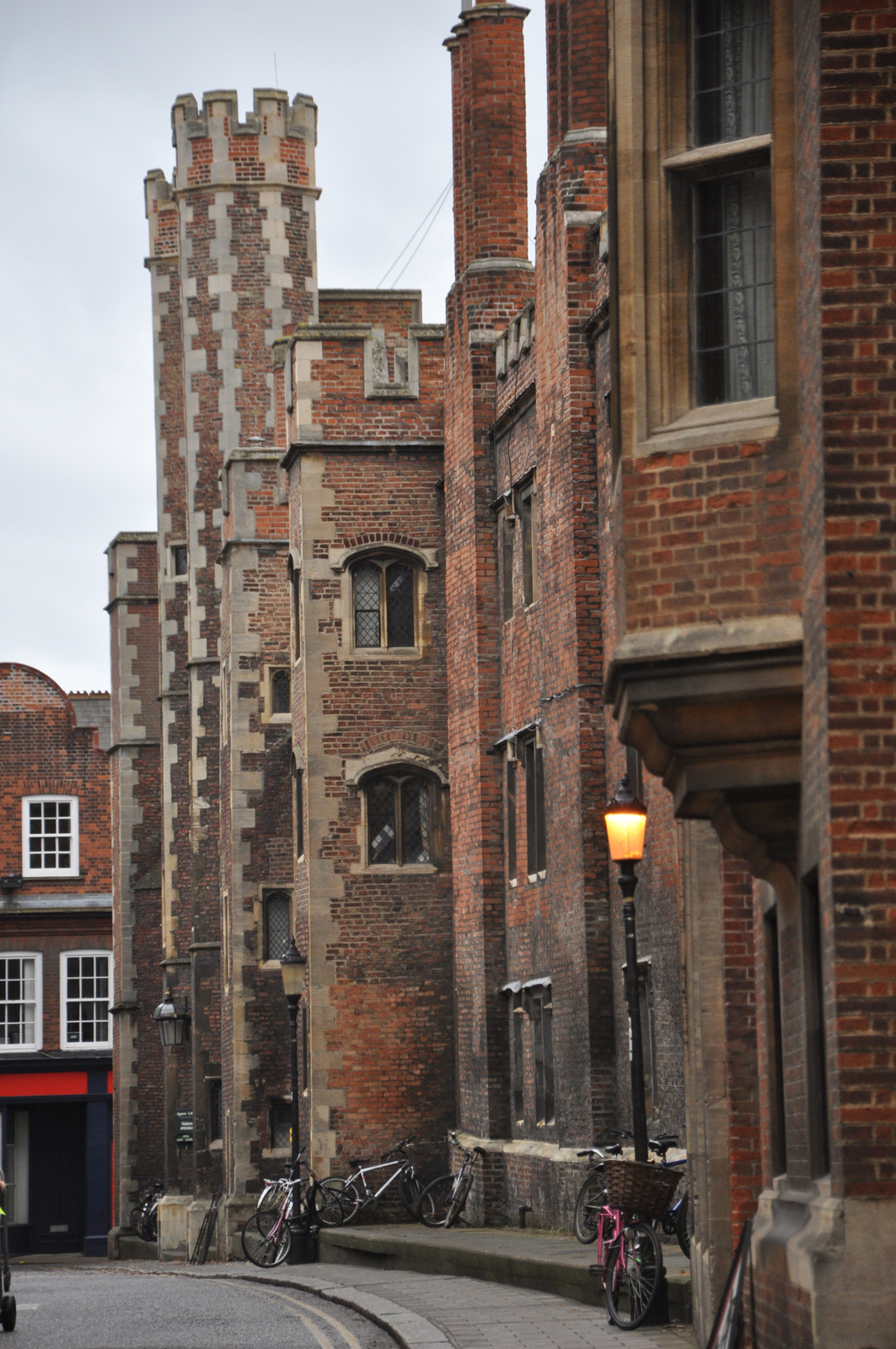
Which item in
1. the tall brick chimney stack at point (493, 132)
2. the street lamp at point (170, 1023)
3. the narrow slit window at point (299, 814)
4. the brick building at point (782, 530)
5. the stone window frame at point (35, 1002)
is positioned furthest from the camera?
the stone window frame at point (35, 1002)

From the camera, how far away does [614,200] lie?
32.7 ft

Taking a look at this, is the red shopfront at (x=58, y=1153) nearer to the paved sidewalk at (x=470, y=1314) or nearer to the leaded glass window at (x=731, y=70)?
the paved sidewalk at (x=470, y=1314)

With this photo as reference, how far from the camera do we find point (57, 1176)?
4734 cm

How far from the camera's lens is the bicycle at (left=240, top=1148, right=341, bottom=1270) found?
1004 inches

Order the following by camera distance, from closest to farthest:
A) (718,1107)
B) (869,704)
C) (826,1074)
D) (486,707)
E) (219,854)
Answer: (869,704) < (826,1074) < (718,1107) < (486,707) < (219,854)

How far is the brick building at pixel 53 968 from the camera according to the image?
47031 millimetres

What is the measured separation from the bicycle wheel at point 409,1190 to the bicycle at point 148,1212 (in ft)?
50.4

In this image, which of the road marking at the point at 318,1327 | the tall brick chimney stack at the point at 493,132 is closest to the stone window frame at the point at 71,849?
the tall brick chimney stack at the point at 493,132

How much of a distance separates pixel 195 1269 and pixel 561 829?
10.2 metres

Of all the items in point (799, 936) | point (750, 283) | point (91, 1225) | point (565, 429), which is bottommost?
point (91, 1225)

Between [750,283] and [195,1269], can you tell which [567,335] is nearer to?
[750,283]

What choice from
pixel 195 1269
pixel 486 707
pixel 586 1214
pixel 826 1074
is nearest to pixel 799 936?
pixel 826 1074

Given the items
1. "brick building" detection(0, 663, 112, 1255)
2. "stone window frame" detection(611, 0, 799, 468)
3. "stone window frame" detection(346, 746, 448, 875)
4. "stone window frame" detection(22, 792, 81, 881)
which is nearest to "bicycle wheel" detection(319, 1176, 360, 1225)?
"stone window frame" detection(346, 746, 448, 875)

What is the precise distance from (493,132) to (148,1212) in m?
24.1
